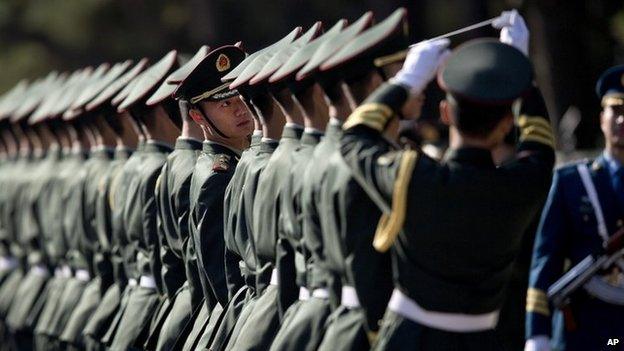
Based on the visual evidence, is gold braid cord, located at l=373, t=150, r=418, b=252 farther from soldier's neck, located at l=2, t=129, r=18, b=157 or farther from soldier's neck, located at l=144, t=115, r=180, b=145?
soldier's neck, located at l=2, t=129, r=18, b=157

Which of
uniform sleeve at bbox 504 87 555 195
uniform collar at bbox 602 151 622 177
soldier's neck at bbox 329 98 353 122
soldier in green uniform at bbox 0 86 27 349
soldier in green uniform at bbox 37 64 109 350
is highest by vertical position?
soldier's neck at bbox 329 98 353 122

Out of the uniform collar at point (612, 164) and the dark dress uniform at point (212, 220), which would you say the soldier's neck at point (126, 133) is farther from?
the uniform collar at point (612, 164)

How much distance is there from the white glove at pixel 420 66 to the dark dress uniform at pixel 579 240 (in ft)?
7.55

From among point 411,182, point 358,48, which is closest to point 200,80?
point 358,48

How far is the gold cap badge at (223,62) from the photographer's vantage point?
11.9m

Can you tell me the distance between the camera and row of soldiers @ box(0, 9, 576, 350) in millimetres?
8414

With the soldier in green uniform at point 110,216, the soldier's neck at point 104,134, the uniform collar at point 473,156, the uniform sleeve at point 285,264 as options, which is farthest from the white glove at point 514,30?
the soldier's neck at point 104,134

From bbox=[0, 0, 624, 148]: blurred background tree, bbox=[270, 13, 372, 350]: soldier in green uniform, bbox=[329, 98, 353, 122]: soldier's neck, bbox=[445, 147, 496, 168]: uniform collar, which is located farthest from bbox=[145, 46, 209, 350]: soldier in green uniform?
bbox=[0, 0, 624, 148]: blurred background tree

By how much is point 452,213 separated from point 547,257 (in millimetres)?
2489

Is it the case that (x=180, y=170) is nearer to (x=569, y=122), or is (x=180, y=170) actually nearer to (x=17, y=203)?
(x=17, y=203)

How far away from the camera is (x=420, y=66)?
28.1 feet

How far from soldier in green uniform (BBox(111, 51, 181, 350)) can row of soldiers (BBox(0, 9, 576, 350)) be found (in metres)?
0.01

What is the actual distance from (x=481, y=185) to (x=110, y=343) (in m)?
5.32

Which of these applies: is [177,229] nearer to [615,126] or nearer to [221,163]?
[221,163]
